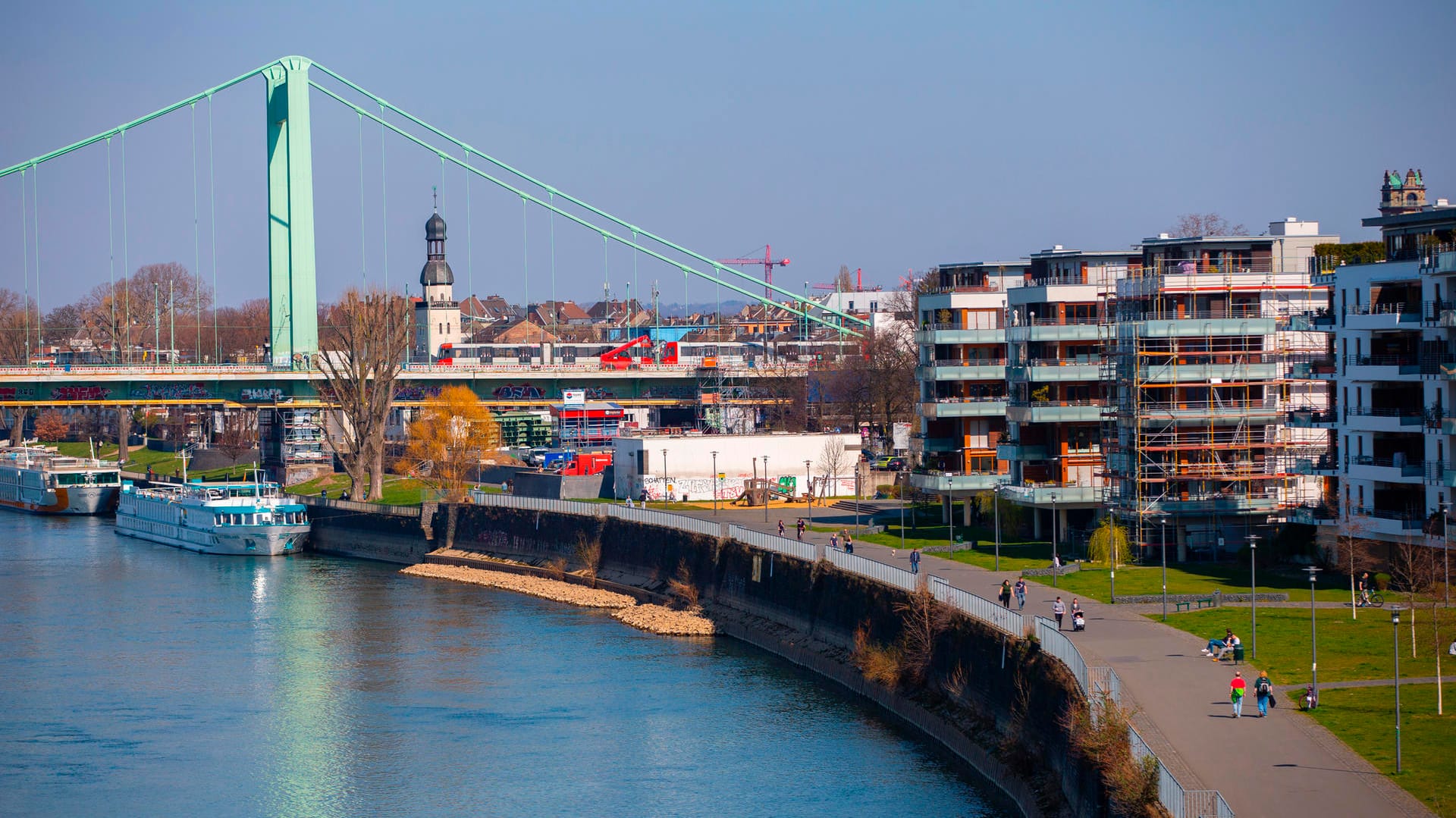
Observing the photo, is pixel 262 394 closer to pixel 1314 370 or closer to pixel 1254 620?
pixel 1314 370

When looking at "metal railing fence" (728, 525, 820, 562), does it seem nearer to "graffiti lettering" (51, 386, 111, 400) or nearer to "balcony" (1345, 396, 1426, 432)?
"balcony" (1345, 396, 1426, 432)

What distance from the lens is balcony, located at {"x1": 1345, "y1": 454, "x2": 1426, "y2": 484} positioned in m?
41.7

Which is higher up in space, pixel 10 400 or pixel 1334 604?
pixel 10 400

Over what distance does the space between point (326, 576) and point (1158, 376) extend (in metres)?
36.3

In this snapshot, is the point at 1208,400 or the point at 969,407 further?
the point at 969,407

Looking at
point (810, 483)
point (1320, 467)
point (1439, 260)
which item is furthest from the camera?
point (810, 483)

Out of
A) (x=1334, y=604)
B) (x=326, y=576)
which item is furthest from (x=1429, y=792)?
(x=326, y=576)

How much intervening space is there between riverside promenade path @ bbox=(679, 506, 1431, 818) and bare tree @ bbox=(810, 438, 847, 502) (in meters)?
34.7

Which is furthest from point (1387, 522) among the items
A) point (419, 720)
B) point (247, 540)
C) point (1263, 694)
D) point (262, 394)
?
point (262, 394)

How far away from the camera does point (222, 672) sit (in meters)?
47.3

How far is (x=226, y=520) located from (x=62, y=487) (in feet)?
94.5

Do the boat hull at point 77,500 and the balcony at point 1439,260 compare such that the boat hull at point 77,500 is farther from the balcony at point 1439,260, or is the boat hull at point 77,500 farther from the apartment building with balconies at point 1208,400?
the balcony at point 1439,260

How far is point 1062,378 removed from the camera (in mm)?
54688

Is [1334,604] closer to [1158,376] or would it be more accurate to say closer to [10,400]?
[1158,376]
